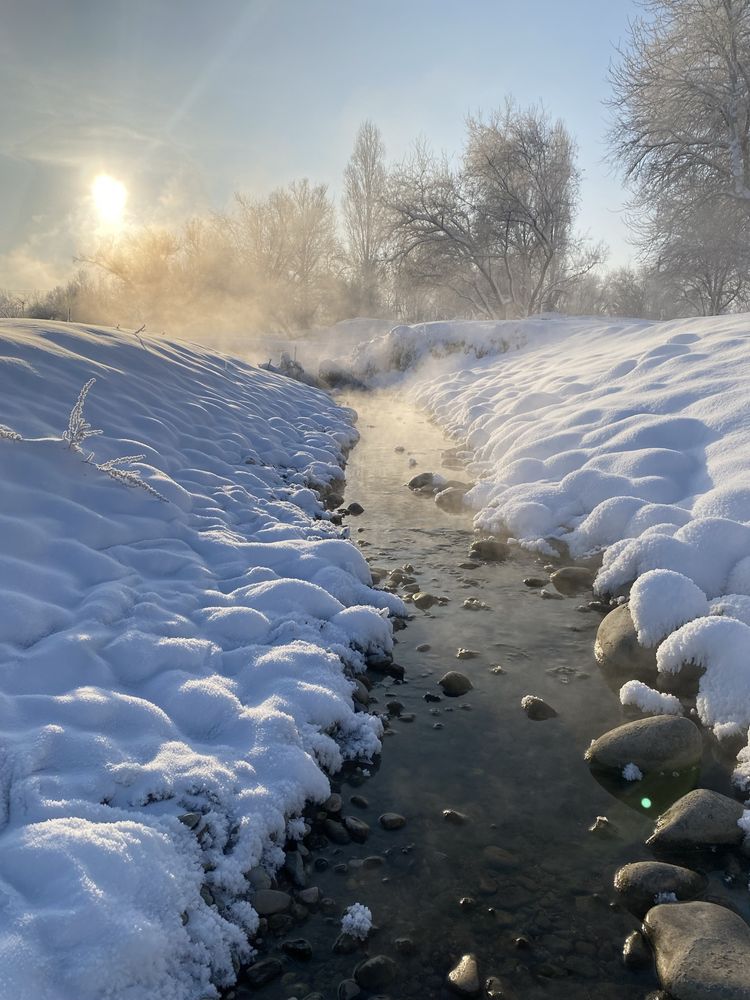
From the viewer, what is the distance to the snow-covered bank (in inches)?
72.5

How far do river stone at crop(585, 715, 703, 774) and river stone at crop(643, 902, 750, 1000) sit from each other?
77 centimetres

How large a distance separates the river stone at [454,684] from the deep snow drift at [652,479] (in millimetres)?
915

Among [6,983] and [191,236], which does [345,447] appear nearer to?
[6,983]

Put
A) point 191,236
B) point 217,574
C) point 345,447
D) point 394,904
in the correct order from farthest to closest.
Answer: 1. point 191,236
2. point 345,447
3. point 217,574
4. point 394,904

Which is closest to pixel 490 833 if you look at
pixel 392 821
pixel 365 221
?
pixel 392 821

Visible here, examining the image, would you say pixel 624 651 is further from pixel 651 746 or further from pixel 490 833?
pixel 490 833

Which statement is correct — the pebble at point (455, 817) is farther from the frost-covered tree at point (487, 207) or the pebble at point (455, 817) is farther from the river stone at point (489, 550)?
the frost-covered tree at point (487, 207)

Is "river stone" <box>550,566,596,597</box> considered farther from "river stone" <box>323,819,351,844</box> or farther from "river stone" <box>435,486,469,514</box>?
"river stone" <box>323,819,351,844</box>

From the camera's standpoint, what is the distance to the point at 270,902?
2.22 meters

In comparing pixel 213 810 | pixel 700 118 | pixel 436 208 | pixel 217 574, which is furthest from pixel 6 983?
pixel 436 208

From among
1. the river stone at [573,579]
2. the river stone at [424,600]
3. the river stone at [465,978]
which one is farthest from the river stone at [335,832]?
the river stone at [573,579]

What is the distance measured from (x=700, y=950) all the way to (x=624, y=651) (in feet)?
6.35

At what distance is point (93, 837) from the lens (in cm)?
198

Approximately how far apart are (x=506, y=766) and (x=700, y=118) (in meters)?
18.3
